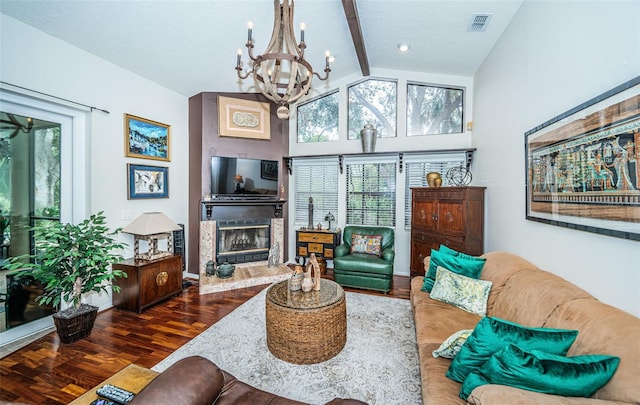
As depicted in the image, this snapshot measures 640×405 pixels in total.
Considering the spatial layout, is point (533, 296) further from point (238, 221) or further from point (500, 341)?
point (238, 221)

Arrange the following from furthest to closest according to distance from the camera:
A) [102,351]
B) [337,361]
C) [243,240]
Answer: [243,240], [102,351], [337,361]

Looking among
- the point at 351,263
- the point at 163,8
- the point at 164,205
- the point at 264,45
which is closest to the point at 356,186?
the point at 351,263

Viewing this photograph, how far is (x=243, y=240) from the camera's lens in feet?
15.5

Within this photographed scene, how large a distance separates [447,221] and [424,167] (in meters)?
1.45

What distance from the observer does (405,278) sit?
14.9 ft

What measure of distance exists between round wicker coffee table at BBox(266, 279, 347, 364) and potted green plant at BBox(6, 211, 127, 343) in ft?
5.91

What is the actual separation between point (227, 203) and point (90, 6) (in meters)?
2.75

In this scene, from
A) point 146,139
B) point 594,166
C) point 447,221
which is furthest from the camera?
point 146,139

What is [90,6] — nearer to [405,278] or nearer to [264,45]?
[264,45]

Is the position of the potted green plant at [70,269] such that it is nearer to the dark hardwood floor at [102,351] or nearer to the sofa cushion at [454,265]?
the dark hardwood floor at [102,351]

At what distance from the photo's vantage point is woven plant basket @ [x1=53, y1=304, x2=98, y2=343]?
2.50 m

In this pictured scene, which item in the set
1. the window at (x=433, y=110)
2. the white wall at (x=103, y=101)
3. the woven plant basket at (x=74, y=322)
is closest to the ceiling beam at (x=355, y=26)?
the window at (x=433, y=110)

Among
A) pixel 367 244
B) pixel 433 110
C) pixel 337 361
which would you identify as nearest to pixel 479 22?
A: pixel 433 110

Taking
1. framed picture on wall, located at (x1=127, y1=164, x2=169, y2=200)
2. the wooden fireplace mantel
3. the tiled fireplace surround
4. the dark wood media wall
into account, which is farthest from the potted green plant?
the dark wood media wall
